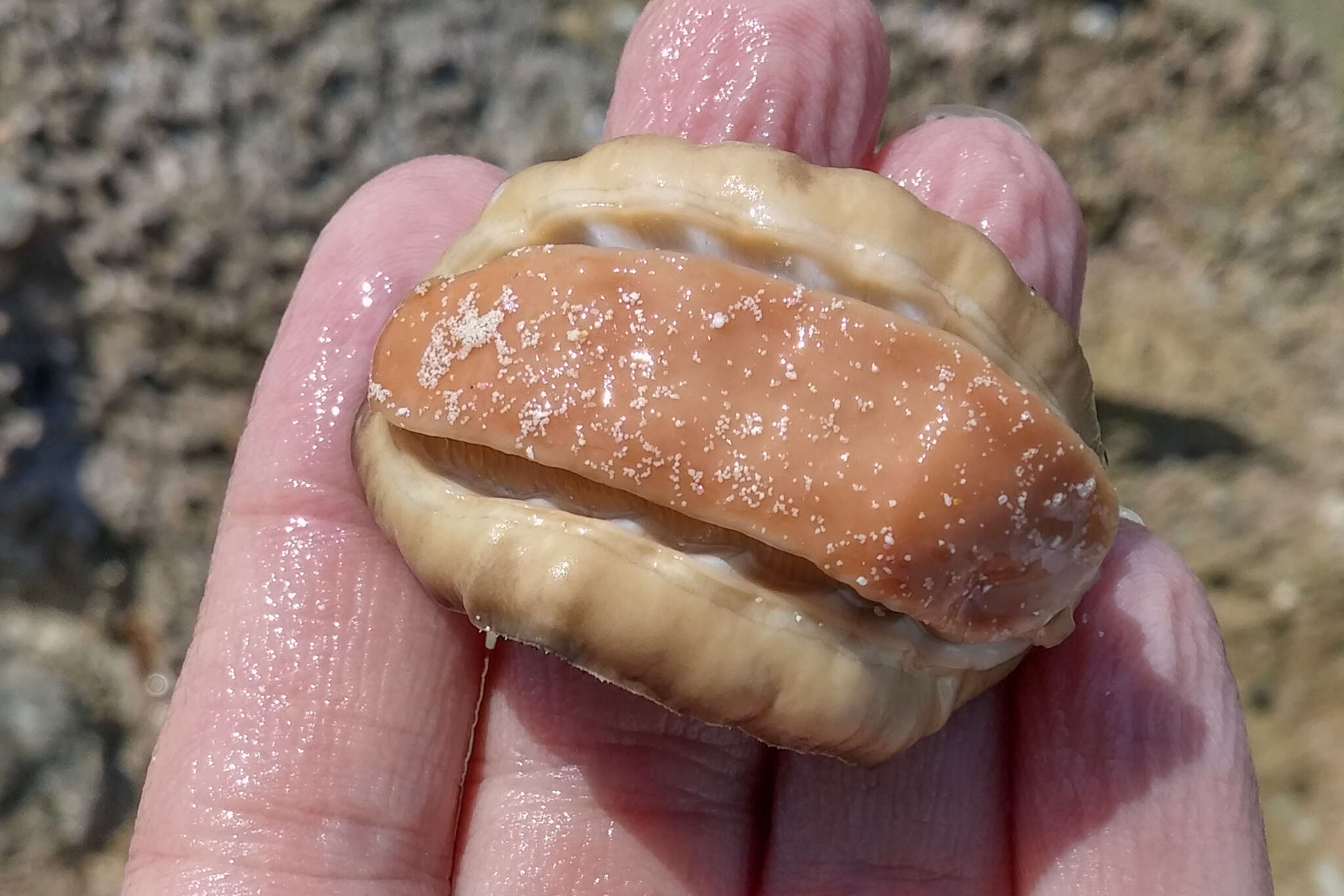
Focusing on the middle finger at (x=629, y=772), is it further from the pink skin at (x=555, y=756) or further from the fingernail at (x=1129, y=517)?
the fingernail at (x=1129, y=517)

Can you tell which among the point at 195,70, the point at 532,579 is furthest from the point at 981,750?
the point at 195,70

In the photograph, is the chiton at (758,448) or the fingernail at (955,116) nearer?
the chiton at (758,448)

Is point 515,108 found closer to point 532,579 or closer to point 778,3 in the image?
point 778,3

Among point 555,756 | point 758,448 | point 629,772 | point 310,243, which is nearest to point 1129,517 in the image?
point 758,448

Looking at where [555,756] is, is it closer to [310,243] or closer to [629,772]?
[629,772]

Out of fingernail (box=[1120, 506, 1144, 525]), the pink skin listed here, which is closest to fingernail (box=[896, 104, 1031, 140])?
the pink skin

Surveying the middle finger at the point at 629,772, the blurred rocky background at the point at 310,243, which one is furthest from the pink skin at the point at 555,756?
the blurred rocky background at the point at 310,243
